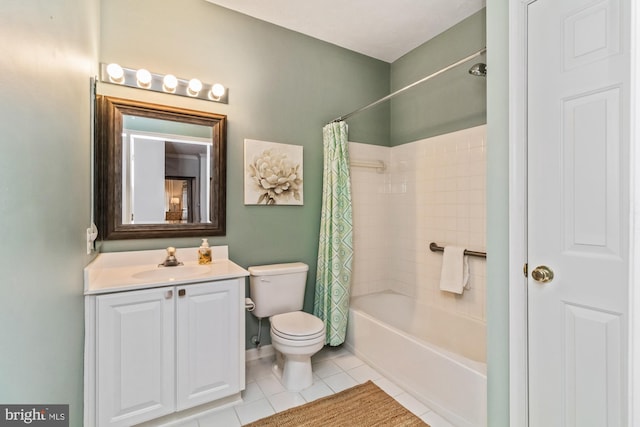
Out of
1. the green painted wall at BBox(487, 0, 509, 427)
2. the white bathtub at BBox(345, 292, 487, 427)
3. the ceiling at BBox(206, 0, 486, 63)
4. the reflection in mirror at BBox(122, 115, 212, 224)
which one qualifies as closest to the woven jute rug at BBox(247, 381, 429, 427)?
the white bathtub at BBox(345, 292, 487, 427)

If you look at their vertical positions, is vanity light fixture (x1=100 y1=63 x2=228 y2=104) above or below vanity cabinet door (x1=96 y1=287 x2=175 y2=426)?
above

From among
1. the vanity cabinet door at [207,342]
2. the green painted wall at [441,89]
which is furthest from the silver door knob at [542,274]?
the vanity cabinet door at [207,342]

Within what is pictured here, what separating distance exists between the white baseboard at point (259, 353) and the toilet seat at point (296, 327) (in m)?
0.46

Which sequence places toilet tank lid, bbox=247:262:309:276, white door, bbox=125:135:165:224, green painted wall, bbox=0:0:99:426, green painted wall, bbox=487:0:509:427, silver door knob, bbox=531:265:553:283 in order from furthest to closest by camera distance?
1. toilet tank lid, bbox=247:262:309:276
2. white door, bbox=125:135:165:224
3. green painted wall, bbox=487:0:509:427
4. silver door knob, bbox=531:265:553:283
5. green painted wall, bbox=0:0:99:426

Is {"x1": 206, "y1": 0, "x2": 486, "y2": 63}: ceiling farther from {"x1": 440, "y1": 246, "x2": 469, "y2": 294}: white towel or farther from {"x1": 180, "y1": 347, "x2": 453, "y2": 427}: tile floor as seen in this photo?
{"x1": 180, "y1": 347, "x2": 453, "y2": 427}: tile floor

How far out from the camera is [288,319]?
2.08 meters

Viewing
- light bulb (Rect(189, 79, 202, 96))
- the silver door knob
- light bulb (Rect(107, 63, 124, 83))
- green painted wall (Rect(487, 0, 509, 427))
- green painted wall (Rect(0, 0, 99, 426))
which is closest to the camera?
green painted wall (Rect(0, 0, 99, 426))

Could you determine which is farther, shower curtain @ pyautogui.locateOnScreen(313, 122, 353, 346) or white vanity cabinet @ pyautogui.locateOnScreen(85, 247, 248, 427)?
shower curtain @ pyautogui.locateOnScreen(313, 122, 353, 346)

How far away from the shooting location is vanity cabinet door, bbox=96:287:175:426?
1.42 meters

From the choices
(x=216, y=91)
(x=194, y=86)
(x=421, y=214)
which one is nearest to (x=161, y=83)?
(x=194, y=86)

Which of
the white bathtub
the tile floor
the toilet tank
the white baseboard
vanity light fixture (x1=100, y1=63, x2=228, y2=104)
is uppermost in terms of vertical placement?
vanity light fixture (x1=100, y1=63, x2=228, y2=104)

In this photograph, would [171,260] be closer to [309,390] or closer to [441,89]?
[309,390]

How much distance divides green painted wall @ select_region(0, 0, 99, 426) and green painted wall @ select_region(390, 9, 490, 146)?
93.5 inches

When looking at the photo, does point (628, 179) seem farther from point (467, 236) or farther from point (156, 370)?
point (156, 370)
